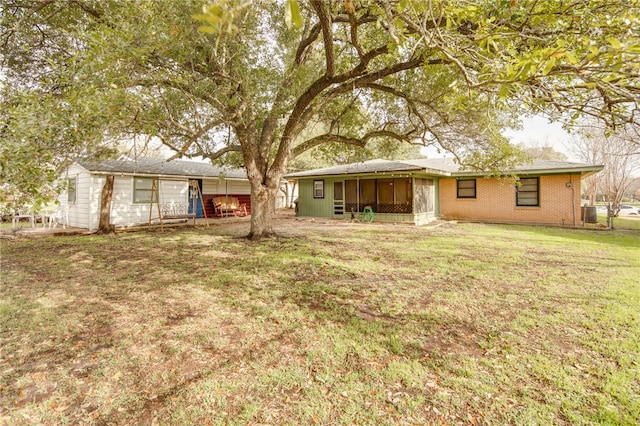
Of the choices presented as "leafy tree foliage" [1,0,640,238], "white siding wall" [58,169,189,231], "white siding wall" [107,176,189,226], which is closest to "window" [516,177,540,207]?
"leafy tree foliage" [1,0,640,238]

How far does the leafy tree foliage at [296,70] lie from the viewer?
9.24 feet

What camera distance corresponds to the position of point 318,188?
19047 millimetres

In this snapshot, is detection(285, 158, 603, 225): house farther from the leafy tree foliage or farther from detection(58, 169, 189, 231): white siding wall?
detection(58, 169, 189, 231): white siding wall

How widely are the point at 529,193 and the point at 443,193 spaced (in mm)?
4207

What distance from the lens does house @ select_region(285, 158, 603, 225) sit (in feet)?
47.1

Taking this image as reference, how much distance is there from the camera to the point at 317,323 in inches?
148

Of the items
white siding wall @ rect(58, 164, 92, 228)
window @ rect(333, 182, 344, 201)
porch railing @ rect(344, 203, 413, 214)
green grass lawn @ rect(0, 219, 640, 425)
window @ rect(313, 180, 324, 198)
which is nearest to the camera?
green grass lawn @ rect(0, 219, 640, 425)

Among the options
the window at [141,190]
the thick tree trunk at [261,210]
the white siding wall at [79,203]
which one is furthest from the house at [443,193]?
the white siding wall at [79,203]

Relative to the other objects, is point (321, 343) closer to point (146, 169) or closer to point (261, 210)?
point (261, 210)

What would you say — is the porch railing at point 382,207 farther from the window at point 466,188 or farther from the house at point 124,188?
the house at point 124,188

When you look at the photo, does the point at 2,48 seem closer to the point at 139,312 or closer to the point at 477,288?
the point at 139,312

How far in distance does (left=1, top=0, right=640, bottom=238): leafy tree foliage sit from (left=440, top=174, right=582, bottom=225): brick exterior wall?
767 centimetres

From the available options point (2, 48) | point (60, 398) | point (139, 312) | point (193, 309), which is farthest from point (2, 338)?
point (2, 48)

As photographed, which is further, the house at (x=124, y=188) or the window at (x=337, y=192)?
the window at (x=337, y=192)
